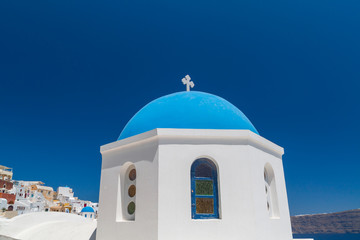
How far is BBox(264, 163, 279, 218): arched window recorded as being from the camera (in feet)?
21.3

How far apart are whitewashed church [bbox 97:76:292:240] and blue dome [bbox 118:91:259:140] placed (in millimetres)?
25

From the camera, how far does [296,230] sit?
162 m

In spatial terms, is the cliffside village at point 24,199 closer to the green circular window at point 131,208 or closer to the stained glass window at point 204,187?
the green circular window at point 131,208

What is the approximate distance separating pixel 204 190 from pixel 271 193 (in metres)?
2.05

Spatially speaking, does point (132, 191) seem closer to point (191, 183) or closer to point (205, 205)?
point (191, 183)

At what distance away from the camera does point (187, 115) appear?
6227 millimetres

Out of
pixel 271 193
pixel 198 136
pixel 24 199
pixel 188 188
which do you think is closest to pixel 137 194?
pixel 188 188

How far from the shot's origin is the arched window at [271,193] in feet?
21.3

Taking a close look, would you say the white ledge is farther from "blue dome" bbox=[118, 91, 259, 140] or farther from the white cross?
the white cross

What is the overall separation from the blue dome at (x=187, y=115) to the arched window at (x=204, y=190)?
883 mm

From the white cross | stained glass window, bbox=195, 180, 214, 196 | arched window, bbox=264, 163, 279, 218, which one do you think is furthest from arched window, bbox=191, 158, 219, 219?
the white cross

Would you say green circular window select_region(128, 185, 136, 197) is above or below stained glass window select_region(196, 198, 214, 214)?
above

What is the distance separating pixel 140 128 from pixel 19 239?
17.8ft

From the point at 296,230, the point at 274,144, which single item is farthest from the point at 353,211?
the point at 274,144
